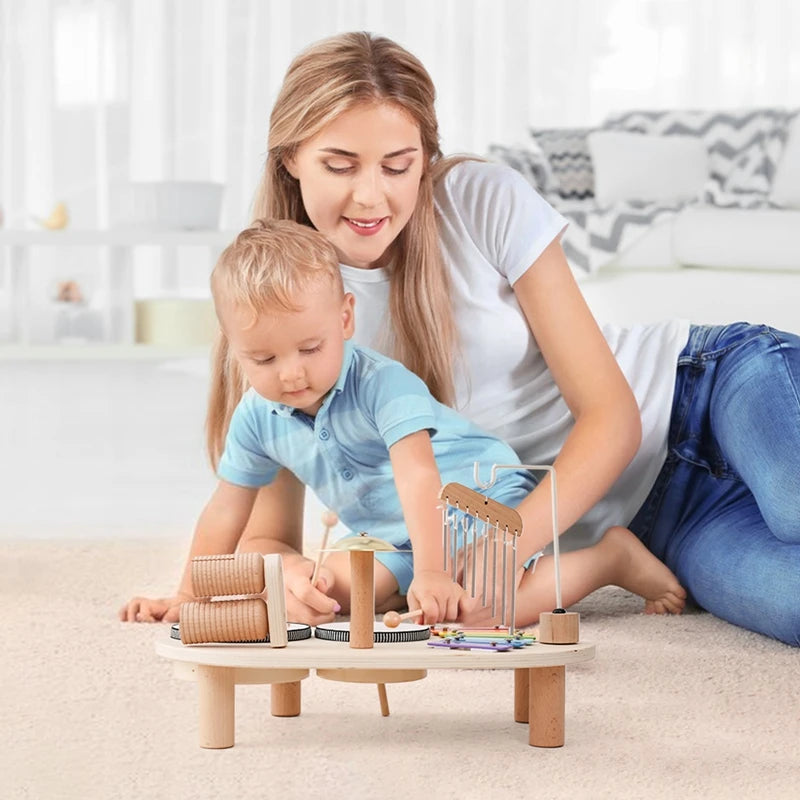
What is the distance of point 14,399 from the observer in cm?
363

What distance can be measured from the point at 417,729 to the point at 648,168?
298 cm

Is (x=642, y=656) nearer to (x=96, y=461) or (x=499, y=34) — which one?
(x=96, y=461)

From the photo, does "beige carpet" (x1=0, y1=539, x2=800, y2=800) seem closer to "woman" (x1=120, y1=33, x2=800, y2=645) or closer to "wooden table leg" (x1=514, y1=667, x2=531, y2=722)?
"wooden table leg" (x1=514, y1=667, x2=531, y2=722)

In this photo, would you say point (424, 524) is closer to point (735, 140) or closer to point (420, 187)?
point (420, 187)

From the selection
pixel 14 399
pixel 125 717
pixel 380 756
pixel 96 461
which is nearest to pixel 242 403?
pixel 125 717

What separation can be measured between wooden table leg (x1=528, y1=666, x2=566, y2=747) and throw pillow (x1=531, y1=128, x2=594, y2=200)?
302 centimetres

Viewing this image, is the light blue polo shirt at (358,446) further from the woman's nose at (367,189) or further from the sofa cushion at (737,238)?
the sofa cushion at (737,238)

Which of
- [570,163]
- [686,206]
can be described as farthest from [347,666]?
[570,163]

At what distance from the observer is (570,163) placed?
12.8ft

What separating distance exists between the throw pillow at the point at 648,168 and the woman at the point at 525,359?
2197mm

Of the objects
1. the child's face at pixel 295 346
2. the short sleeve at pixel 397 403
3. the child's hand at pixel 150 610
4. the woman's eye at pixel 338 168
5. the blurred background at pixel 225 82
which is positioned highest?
the blurred background at pixel 225 82

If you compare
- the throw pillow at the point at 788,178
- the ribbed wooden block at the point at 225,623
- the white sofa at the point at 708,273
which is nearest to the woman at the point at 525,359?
the ribbed wooden block at the point at 225,623

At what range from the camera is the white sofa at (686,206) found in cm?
333

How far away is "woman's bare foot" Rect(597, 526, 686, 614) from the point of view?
4.85 ft
